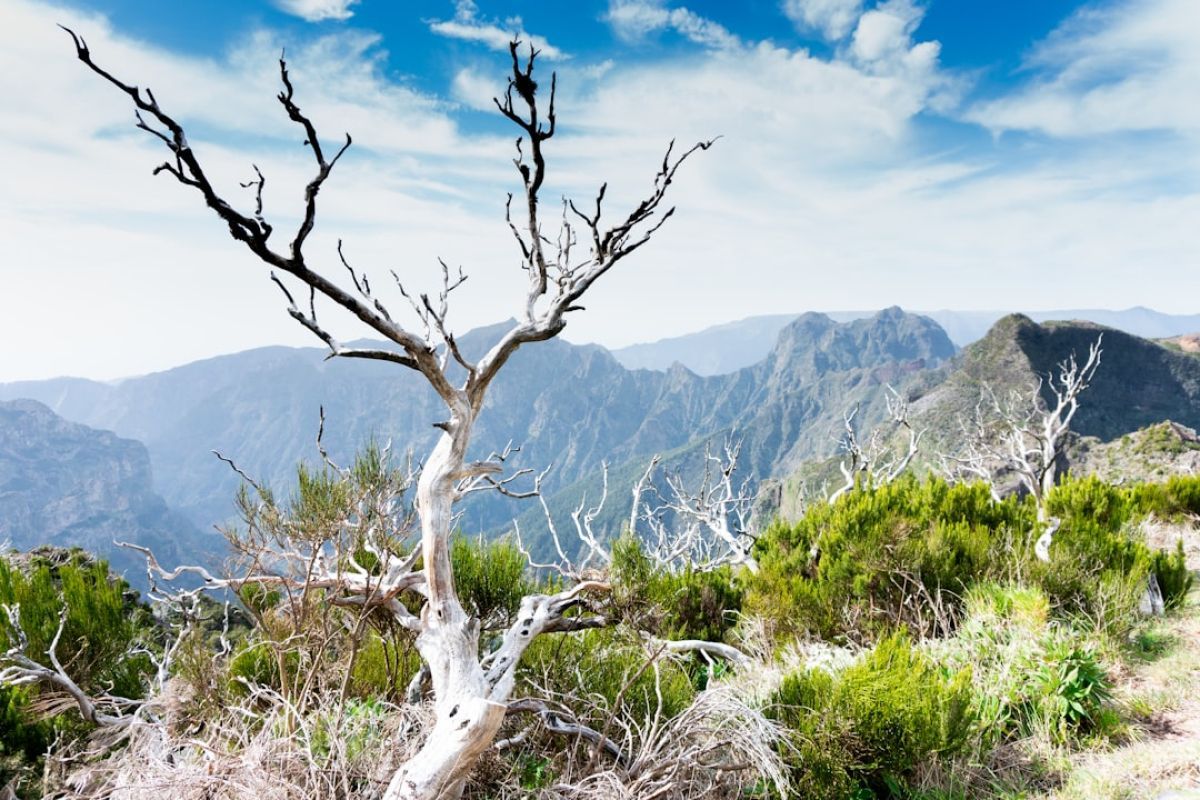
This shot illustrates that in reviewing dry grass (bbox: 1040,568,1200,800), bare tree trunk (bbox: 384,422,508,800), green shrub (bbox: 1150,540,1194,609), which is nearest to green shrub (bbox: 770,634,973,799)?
dry grass (bbox: 1040,568,1200,800)

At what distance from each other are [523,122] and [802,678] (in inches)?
149

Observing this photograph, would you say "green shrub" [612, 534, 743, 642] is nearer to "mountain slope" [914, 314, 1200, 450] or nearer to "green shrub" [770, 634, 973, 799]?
"green shrub" [770, 634, 973, 799]

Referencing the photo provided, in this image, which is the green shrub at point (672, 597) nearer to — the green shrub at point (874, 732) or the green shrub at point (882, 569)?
the green shrub at point (882, 569)

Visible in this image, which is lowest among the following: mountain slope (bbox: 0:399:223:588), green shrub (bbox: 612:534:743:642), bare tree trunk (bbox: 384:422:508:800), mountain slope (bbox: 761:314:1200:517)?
mountain slope (bbox: 0:399:223:588)

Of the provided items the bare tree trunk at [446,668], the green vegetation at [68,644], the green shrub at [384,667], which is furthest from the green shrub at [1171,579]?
the green vegetation at [68,644]

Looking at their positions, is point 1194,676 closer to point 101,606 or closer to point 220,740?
point 220,740

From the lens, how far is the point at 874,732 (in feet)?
12.1

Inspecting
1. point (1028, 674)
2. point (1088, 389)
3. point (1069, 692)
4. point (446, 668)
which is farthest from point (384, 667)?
point (1088, 389)

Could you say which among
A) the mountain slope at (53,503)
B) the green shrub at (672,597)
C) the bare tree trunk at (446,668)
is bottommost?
the mountain slope at (53,503)

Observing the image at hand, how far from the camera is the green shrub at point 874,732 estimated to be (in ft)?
12.0

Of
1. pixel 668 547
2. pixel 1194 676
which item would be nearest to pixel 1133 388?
pixel 668 547

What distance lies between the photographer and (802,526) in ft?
25.9

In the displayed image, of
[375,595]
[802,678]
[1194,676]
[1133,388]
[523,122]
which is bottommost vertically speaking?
[1133,388]

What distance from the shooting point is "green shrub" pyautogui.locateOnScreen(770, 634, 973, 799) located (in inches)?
144
